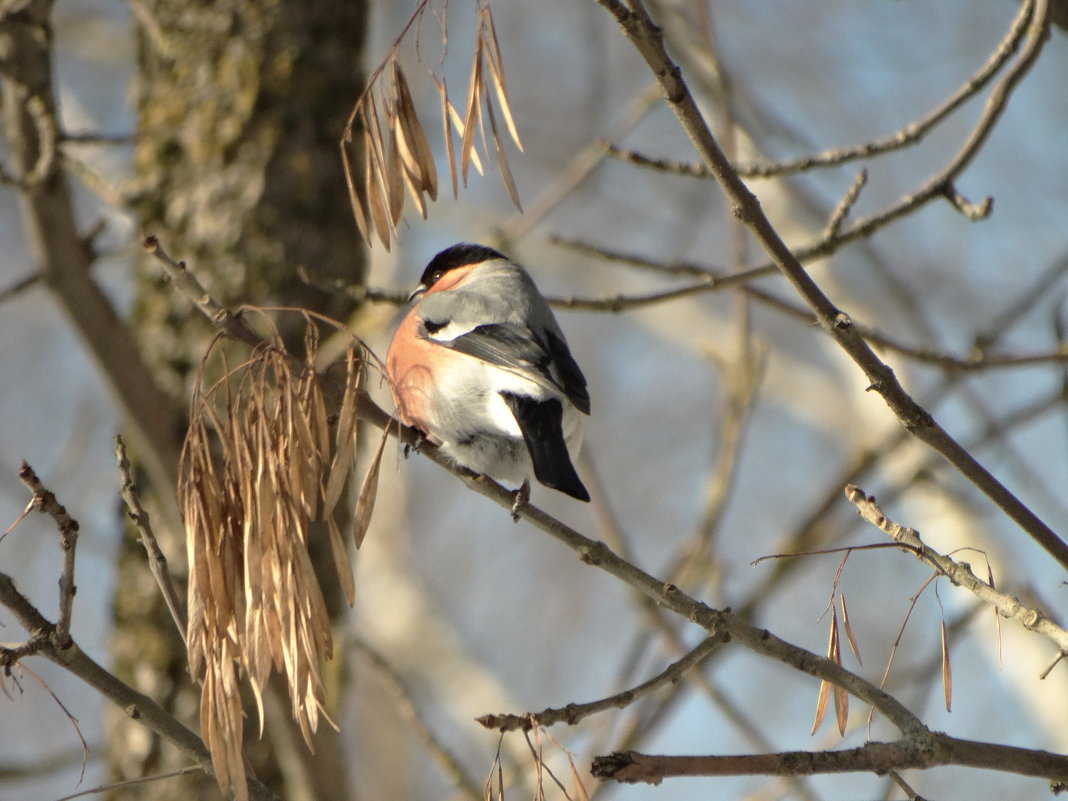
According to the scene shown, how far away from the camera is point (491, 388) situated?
2293mm

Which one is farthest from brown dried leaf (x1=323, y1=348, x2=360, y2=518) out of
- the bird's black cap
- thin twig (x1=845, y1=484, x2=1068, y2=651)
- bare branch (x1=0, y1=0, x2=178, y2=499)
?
the bird's black cap

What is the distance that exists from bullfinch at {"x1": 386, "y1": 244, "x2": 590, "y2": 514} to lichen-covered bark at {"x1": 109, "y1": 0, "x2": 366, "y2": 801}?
82 centimetres

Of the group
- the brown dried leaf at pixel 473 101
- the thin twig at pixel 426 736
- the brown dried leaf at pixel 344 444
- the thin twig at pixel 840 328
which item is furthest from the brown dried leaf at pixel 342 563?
the thin twig at pixel 426 736

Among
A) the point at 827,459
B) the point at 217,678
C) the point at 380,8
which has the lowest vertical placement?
the point at 217,678

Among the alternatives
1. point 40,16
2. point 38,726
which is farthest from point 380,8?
point 40,16

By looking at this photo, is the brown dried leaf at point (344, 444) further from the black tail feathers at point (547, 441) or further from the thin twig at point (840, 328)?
the black tail feathers at point (547, 441)

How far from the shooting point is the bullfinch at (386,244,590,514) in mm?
2186

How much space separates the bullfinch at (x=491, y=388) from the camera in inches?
86.0

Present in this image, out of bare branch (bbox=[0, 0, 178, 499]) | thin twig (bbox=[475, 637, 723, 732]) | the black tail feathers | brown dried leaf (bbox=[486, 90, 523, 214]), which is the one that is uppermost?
bare branch (bbox=[0, 0, 178, 499])

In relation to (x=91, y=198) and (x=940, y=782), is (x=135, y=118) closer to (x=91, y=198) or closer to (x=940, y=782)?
(x=91, y=198)

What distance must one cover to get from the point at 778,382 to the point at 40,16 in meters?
4.57

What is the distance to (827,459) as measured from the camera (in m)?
8.84

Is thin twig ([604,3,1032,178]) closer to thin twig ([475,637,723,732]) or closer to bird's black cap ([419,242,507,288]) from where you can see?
thin twig ([475,637,723,732])

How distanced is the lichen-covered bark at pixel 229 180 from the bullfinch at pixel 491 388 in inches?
32.2
